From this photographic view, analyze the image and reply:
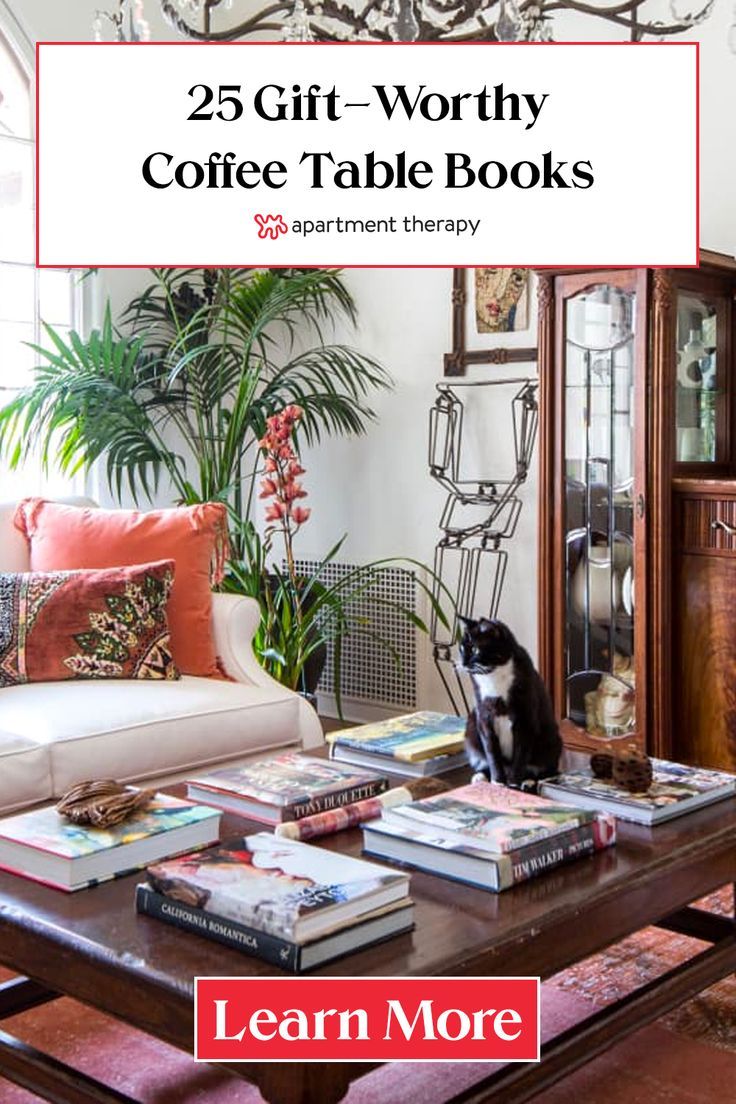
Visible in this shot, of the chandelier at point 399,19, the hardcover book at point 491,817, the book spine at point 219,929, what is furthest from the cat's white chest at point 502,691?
the chandelier at point 399,19

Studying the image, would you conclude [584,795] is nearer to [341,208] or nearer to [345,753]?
[345,753]

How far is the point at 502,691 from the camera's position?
80.9 inches

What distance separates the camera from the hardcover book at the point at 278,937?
1.41 meters

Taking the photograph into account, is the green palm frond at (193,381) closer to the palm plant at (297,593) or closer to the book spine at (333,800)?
the palm plant at (297,593)

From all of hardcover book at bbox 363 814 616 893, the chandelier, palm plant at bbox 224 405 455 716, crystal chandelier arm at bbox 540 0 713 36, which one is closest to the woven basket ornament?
hardcover book at bbox 363 814 616 893

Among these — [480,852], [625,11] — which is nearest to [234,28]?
[625,11]

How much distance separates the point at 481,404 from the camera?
169 inches

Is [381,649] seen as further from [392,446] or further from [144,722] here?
[144,722]

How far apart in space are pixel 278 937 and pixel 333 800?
21.5 inches

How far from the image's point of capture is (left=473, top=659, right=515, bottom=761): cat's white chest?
80.9 inches

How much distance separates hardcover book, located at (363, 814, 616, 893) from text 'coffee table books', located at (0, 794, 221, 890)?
237mm

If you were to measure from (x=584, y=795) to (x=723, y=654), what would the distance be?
160cm

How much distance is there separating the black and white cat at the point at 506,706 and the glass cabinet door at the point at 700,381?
5.54ft

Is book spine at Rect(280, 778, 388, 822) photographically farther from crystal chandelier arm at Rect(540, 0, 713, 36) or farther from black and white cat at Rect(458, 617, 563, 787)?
crystal chandelier arm at Rect(540, 0, 713, 36)
